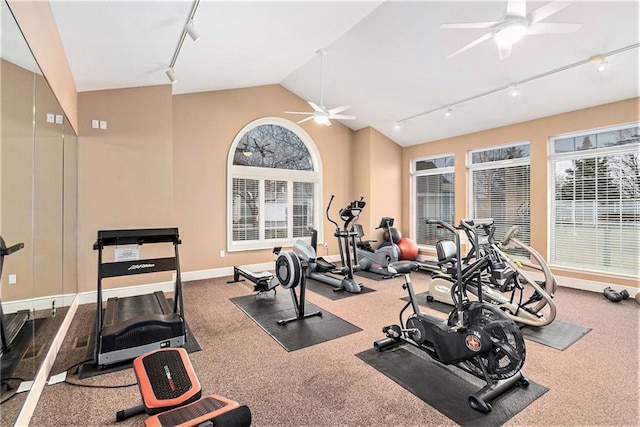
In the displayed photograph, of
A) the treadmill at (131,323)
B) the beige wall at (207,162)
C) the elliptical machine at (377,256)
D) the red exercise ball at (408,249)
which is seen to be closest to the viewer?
the treadmill at (131,323)

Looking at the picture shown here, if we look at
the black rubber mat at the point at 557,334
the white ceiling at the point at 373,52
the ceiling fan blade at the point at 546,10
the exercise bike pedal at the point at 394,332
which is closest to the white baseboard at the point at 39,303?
the white ceiling at the point at 373,52

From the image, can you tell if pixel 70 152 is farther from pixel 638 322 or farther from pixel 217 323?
pixel 638 322

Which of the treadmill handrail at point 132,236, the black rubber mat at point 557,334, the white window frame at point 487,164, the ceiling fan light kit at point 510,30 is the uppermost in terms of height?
the ceiling fan light kit at point 510,30

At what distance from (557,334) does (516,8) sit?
3.25 metres

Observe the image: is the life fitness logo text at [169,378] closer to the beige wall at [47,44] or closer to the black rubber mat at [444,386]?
the black rubber mat at [444,386]

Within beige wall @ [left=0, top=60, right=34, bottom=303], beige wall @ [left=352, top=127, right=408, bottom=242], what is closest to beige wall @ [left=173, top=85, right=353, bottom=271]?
beige wall @ [left=352, top=127, right=408, bottom=242]

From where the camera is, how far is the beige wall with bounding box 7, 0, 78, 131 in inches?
86.0

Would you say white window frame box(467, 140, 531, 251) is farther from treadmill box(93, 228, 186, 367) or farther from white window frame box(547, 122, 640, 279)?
treadmill box(93, 228, 186, 367)

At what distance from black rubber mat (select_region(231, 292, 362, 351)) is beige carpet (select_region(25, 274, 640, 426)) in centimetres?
11

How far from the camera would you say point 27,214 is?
223cm

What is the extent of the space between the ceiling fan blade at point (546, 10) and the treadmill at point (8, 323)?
405 centimetres

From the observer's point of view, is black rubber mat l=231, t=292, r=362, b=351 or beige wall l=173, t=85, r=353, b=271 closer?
black rubber mat l=231, t=292, r=362, b=351

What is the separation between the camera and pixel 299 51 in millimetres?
4977

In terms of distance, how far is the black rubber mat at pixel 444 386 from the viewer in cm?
208
